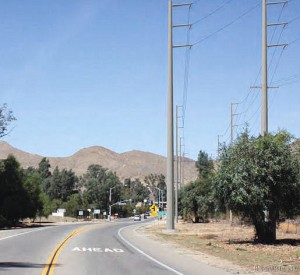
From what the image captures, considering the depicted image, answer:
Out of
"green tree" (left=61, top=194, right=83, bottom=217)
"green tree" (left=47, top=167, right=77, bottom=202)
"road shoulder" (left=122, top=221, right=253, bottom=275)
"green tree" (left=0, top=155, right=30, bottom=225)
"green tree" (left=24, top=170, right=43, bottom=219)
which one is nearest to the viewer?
"road shoulder" (left=122, top=221, right=253, bottom=275)

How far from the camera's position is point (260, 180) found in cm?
2761

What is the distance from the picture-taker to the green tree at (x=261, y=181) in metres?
27.3

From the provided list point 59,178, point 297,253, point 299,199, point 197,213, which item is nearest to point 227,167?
point 299,199

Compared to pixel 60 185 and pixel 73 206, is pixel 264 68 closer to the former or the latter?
pixel 73 206

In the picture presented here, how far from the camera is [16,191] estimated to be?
66375mm

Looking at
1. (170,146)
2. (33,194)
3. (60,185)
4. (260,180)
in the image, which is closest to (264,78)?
(260,180)

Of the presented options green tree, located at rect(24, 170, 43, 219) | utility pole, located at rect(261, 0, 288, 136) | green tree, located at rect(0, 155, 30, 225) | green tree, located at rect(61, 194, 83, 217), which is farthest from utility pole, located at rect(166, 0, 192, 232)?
green tree, located at rect(61, 194, 83, 217)

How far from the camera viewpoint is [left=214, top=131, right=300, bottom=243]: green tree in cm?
2733

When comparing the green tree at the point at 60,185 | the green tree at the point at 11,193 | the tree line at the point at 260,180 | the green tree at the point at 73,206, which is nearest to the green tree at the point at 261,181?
the tree line at the point at 260,180

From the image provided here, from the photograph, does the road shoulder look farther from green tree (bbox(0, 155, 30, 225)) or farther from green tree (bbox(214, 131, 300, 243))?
green tree (bbox(0, 155, 30, 225))

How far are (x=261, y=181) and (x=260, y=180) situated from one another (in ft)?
0.26

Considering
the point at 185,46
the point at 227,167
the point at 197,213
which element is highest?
the point at 185,46

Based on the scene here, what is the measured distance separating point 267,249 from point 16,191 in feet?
153

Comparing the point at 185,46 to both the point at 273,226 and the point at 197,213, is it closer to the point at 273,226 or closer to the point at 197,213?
the point at 273,226
